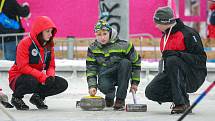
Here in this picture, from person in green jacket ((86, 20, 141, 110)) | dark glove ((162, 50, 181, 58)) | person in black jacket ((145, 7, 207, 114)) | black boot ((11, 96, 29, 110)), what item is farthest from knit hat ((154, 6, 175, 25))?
black boot ((11, 96, 29, 110))

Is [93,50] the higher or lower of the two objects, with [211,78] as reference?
higher

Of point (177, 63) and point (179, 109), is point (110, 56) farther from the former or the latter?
point (179, 109)

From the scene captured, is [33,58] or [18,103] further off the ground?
[33,58]

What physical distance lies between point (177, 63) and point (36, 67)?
5.69ft

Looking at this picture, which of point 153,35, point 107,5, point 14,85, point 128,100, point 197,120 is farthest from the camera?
point 153,35

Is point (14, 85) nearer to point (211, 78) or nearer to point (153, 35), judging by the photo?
point (211, 78)

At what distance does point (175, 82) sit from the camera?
10250 millimetres

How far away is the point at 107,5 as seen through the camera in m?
13.9

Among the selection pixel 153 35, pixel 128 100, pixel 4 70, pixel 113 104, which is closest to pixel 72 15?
pixel 153 35

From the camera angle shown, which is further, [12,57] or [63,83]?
[12,57]

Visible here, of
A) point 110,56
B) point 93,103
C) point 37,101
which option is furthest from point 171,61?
point 37,101

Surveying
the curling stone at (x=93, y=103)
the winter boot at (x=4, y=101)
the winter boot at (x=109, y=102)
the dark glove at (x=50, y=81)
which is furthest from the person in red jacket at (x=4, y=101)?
the winter boot at (x=109, y=102)

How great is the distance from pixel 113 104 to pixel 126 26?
2.99m

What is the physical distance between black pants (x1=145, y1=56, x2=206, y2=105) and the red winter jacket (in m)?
1.23
